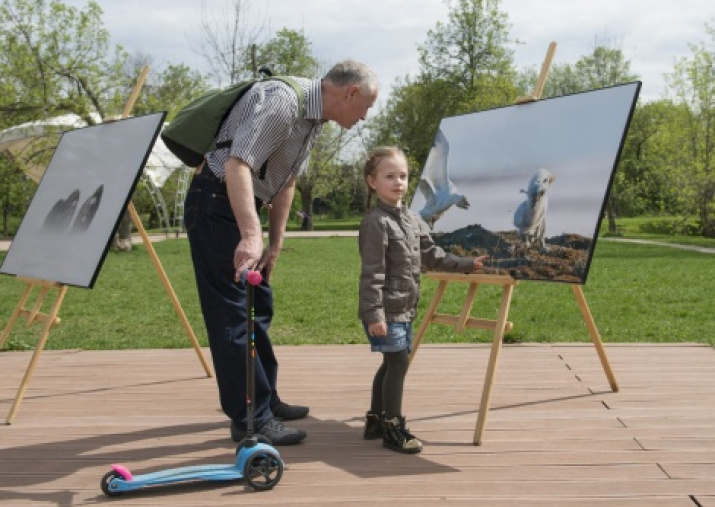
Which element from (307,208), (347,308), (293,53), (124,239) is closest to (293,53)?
(293,53)

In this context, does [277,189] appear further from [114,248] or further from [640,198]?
[640,198]

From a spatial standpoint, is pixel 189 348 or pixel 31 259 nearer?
pixel 31 259

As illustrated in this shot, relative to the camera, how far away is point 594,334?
14.1ft

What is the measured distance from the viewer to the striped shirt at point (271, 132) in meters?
3.30

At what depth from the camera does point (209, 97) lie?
3.59 metres

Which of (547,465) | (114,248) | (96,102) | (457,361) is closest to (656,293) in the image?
(457,361)

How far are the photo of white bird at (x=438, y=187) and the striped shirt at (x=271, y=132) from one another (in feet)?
3.67

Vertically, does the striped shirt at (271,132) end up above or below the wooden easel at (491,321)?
above

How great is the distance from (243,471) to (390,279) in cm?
96

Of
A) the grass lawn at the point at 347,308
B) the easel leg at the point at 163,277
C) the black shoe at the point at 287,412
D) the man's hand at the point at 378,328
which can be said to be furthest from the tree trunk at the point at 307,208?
the man's hand at the point at 378,328

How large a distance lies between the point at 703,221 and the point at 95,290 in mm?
19844

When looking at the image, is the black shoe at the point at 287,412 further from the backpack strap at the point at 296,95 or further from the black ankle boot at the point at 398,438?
the backpack strap at the point at 296,95

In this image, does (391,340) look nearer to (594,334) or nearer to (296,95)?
(296,95)

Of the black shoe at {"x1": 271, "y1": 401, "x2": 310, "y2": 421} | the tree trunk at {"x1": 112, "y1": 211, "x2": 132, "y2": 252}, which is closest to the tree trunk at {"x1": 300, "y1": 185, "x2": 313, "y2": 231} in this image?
the tree trunk at {"x1": 112, "y1": 211, "x2": 132, "y2": 252}
